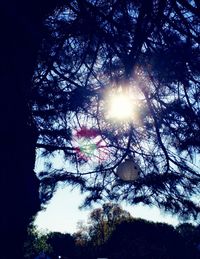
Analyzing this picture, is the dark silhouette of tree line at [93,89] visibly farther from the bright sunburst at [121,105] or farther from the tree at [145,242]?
the tree at [145,242]

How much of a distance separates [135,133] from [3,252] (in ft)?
7.85

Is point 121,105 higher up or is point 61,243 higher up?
point 61,243

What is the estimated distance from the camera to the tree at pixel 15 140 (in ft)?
7.54

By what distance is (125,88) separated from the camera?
3.10 m

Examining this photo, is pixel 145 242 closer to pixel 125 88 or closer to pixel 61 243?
pixel 125 88

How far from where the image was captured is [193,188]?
3.91 m

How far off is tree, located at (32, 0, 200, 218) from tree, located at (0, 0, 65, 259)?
310 mm

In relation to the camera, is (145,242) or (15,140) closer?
(15,140)

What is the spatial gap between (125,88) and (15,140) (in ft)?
4.06

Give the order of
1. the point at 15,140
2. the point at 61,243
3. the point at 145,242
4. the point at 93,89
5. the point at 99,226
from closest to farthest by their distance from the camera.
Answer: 1. the point at 15,140
2. the point at 93,89
3. the point at 145,242
4. the point at 99,226
5. the point at 61,243

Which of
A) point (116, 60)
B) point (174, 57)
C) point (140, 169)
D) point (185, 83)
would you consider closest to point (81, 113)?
point (116, 60)

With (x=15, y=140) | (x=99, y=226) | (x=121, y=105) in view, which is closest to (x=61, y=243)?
(x=99, y=226)

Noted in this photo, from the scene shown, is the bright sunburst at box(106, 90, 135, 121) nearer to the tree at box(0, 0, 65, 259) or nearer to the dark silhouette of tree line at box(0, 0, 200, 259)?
the dark silhouette of tree line at box(0, 0, 200, 259)

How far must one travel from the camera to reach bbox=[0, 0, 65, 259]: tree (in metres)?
2.30
